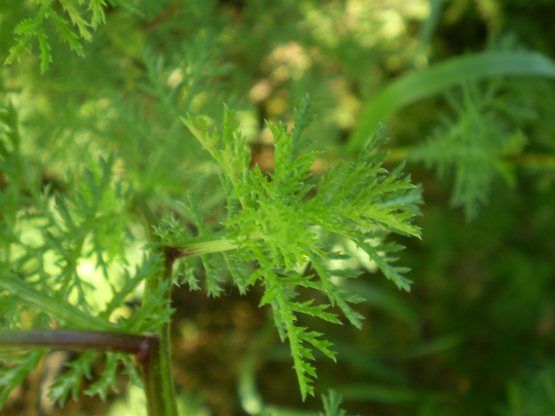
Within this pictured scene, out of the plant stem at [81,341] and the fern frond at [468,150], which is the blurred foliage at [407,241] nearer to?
the fern frond at [468,150]

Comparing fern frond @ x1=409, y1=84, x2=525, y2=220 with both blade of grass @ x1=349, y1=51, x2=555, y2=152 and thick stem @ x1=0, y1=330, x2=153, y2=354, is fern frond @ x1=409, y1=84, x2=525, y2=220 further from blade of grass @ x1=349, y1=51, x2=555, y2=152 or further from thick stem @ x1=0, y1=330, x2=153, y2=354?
thick stem @ x1=0, y1=330, x2=153, y2=354

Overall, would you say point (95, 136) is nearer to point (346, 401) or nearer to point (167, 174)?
point (167, 174)

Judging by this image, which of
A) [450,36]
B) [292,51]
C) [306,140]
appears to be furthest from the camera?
[450,36]

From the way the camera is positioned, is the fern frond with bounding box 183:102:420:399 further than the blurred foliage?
No

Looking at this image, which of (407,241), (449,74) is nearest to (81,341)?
(449,74)

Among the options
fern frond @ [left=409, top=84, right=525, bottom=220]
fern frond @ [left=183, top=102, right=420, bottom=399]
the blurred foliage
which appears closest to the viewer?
fern frond @ [left=183, top=102, right=420, bottom=399]

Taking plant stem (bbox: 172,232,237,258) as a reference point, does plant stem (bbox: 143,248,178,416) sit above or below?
below

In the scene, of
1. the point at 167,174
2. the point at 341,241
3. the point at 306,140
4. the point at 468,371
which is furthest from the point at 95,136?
the point at 468,371

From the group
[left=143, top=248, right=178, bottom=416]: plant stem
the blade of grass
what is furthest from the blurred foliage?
[left=143, top=248, right=178, bottom=416]: plant stem
